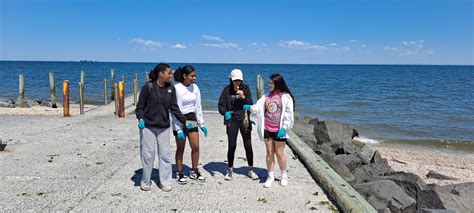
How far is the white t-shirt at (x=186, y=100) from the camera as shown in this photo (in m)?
5.38

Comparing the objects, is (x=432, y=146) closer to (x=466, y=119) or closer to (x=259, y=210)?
(x=466, y=119)

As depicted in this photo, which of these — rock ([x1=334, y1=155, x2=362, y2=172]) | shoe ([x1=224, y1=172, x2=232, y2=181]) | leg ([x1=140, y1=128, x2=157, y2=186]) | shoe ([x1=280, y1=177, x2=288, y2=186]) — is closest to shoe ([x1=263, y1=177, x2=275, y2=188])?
shoe ([x1=280, y1=177, x2=288, y2=186])

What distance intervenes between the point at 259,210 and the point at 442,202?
281 cm

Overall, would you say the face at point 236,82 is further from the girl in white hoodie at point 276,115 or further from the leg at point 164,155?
the leg at point 164,155

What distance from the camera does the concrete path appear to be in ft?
15.8

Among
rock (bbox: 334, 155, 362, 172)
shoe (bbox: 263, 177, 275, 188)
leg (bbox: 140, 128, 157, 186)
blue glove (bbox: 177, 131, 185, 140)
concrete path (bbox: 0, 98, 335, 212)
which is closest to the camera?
concrete path (bbox: 0, 98, 335, 212)

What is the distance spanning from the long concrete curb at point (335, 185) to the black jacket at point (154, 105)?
7.09ft

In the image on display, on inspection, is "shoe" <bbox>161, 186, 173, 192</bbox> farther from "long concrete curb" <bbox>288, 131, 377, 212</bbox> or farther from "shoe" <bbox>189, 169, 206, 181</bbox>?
"long concrete curb" <bbox>288, 131, 377, 212</bbox>

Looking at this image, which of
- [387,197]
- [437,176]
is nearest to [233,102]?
[387,197]

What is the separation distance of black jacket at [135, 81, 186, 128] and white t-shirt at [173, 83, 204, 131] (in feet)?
0.61

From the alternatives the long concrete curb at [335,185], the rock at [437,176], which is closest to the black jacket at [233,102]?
the long concrete curb at [335,185]

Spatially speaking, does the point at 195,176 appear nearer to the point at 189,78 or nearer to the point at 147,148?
the point at 147,148

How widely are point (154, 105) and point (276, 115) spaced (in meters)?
1.51

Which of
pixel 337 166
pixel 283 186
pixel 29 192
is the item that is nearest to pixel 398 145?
pixel 337 166
